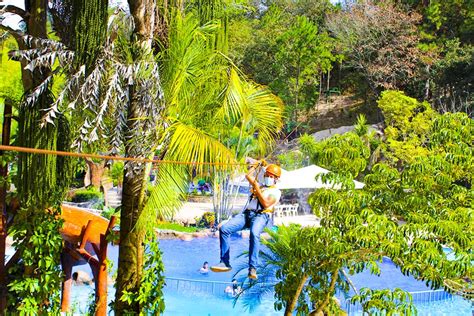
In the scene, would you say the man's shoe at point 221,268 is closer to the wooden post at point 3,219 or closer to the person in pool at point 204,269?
the wooden post at point 3,219

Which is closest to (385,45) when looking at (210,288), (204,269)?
(204,269)

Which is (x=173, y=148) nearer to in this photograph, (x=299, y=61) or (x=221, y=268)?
(x=221, y=268)

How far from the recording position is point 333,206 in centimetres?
623

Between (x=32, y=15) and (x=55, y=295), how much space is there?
113 inches

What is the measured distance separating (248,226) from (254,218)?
139 mm

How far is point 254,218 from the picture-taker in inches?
233

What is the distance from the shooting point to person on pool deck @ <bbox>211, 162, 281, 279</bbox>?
5789 mm

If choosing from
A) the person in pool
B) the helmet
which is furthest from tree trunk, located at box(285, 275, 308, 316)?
the person in pool

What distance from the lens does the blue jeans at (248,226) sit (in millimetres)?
5793

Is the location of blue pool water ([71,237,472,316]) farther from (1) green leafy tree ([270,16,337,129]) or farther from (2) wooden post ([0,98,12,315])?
(1) green leafy tree ([270,16,337,129])

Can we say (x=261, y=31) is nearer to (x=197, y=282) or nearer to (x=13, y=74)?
(x=13, y=74)

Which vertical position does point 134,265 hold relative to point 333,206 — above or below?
below

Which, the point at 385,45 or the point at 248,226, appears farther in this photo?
the point at 385,45

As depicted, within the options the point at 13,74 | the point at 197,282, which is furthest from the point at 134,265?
the point at 13,74
